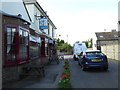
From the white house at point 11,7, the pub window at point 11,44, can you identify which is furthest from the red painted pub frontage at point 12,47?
the white house at point 11,7

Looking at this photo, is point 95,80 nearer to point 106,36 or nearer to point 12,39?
point 12,39

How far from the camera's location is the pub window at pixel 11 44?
1536 centimetres

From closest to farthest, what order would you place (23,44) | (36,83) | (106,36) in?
1. (36,83)
2. (23,44)
3. (106,36)

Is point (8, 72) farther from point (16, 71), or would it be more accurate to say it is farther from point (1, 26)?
point (1, 26)

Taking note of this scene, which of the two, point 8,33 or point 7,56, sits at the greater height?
point 8,33

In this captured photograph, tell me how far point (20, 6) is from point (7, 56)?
8455 millimetres

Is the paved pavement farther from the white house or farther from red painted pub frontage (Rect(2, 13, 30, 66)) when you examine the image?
the white house

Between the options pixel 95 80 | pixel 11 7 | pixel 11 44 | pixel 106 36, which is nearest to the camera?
pixel 95 80

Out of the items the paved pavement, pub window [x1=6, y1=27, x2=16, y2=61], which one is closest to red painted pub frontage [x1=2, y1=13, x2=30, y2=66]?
pub window [x1=6, y1=27, x2=16, y2=61]

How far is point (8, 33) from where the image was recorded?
15.3 metres

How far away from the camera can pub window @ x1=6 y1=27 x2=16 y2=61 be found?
1536cm

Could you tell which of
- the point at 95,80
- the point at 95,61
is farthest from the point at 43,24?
the point at 95,80

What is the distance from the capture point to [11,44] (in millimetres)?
15570

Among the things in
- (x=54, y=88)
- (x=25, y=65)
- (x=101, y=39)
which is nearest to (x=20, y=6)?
(x=25, y=65)
